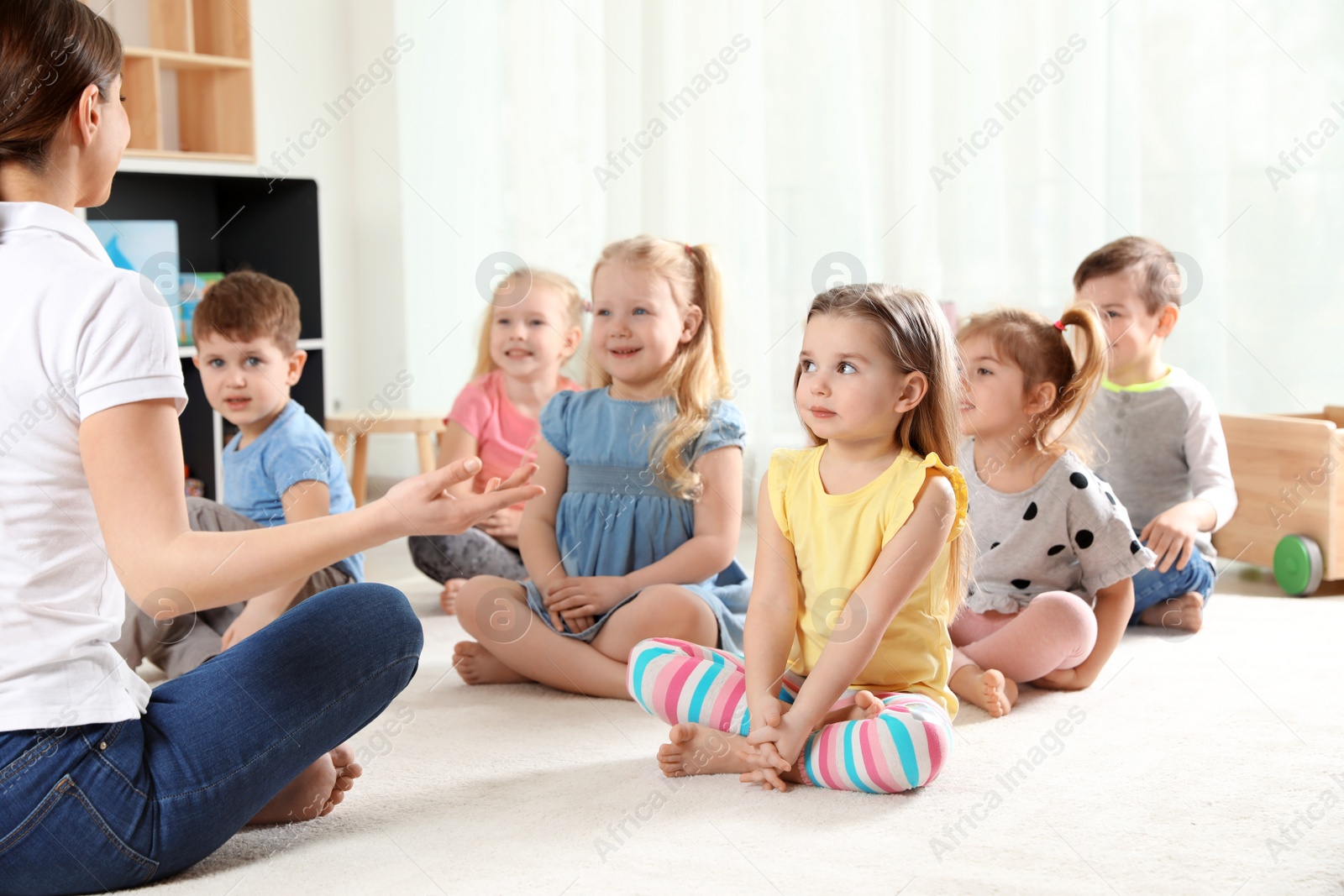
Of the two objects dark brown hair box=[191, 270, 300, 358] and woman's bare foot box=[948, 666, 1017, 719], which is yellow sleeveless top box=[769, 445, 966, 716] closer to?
woman's bare foot box=[948, 666, 1017, 719]

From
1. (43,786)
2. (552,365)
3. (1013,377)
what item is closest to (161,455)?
(43,786)

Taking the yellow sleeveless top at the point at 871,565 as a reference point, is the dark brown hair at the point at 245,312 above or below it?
above

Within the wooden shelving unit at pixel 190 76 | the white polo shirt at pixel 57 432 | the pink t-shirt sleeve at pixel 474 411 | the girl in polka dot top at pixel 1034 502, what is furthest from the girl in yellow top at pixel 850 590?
the wooden shelving unit at pixel 190 76

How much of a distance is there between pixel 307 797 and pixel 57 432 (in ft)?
1.41

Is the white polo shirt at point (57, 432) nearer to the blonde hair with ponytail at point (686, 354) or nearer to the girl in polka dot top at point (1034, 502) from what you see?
the blonde hair with ponytail at point (686, 354)

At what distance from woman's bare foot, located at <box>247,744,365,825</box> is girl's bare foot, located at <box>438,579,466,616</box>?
85 centimetres

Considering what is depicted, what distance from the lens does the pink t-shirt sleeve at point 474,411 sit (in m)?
2.16

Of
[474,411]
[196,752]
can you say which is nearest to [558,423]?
[474,411]

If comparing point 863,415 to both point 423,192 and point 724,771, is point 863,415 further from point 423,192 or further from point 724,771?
point 423,192

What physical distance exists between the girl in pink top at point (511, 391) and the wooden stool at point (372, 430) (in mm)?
775

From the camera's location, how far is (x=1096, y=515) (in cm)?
154

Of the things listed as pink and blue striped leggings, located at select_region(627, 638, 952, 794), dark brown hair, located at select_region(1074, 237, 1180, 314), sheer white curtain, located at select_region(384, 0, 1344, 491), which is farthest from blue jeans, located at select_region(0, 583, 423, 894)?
dark brown hair, located at select_region(1074, 237, 1180, 314)

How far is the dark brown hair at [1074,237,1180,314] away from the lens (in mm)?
1890

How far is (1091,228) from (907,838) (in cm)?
185
